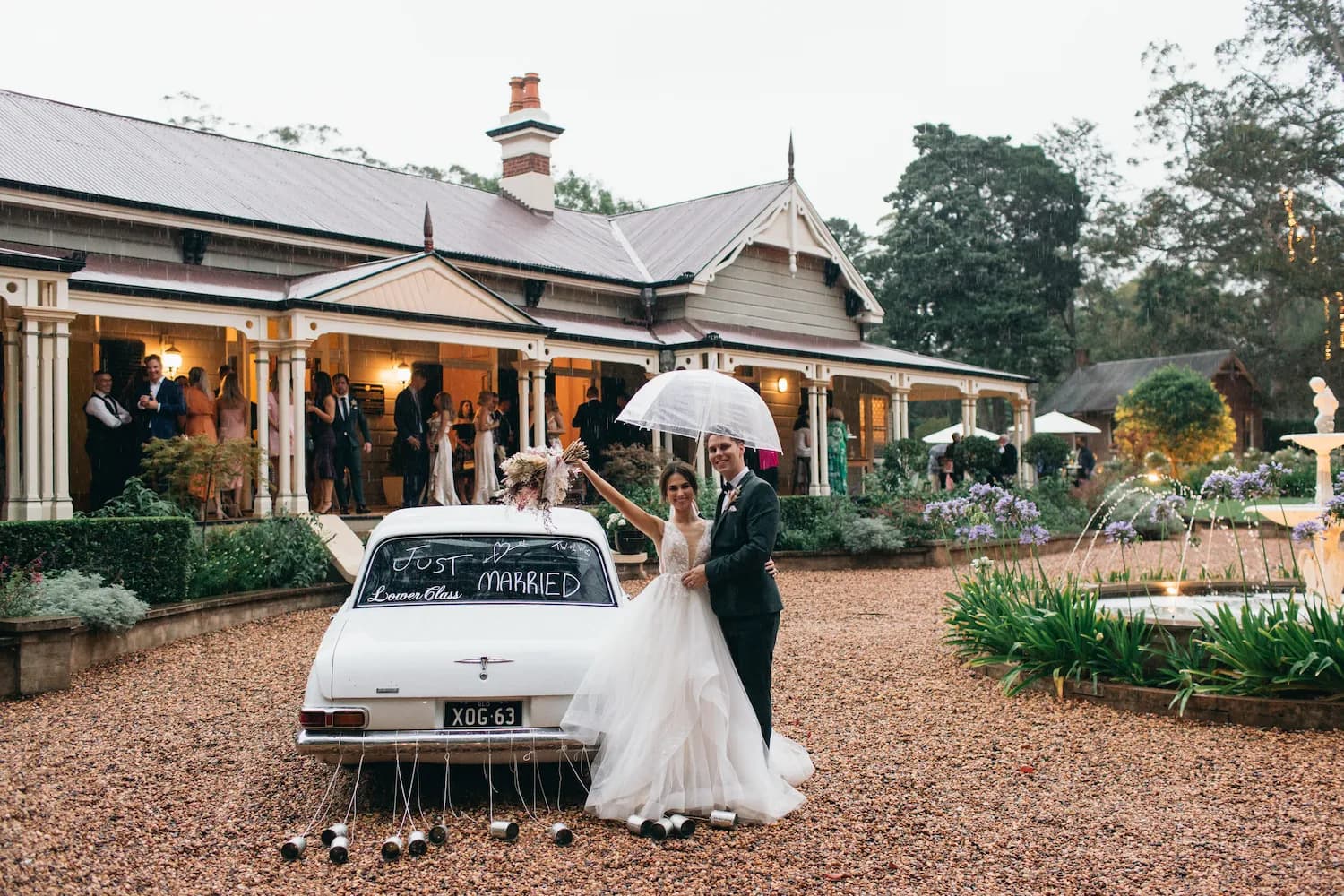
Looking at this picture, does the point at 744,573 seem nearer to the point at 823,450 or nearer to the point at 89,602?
the point at 89,602

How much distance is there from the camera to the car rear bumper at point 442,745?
5035 millimetres

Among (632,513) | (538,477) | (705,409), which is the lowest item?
(632,513)

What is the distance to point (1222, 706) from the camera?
278 inches

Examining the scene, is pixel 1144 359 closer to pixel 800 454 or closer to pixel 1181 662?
pixel 800 454

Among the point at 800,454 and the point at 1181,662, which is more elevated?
the point at 800,454

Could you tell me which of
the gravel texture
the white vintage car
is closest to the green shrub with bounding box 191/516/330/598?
the gravel texture

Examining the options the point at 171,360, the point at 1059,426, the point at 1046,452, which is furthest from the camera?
the point at 1059,426

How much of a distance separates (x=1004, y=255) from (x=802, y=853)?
4396 cm

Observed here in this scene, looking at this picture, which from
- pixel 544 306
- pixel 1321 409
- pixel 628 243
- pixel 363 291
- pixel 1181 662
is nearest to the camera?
pixel 1181 662

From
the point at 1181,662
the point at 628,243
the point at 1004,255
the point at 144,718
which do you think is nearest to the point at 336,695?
the point at 144,718

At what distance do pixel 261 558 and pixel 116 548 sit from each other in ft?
7.45

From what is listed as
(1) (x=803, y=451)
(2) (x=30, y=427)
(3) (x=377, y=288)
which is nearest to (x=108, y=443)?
(2) (x=30, y=427)

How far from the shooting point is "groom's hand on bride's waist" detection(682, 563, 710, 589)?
17.1 feet

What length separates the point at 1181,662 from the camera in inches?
295
